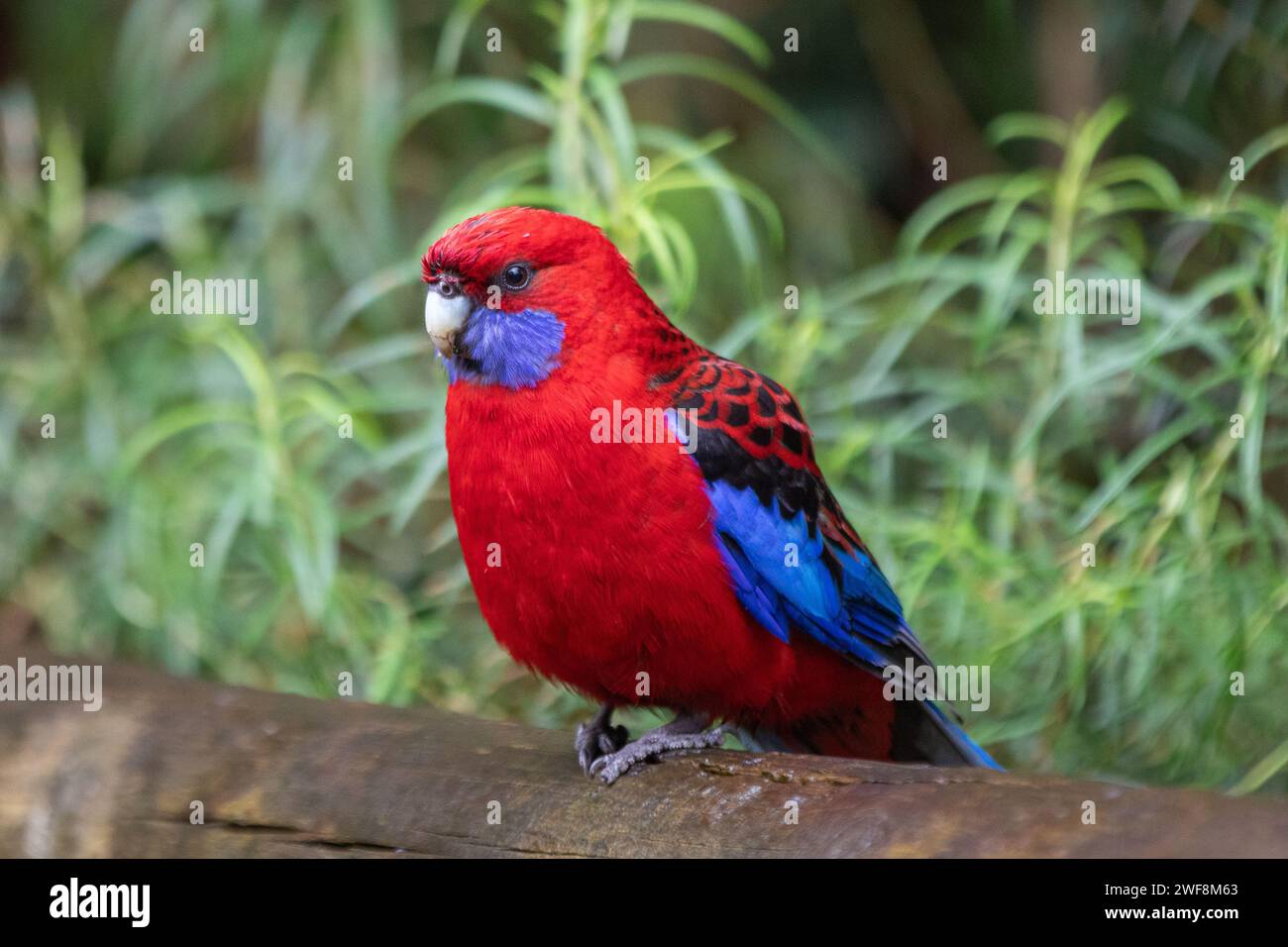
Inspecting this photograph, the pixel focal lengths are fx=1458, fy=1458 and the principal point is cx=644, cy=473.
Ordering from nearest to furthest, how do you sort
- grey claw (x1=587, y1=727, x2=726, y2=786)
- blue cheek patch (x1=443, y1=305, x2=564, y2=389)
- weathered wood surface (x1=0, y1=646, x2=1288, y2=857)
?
weathered wood surface (x1=0, y1=646, x2=1288, y2=857) → grey claw (x1=587, y1=727, x2=726, y2=786) → blue cheek patch (x1=443, y1=305, x2=564, y2=389)

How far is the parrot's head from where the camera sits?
2094 millimetres

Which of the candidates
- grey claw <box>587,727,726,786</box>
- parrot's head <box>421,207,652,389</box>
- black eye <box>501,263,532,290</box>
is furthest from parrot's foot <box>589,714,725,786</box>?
black eye <box>501,263,532,290</box>

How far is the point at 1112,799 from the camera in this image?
1.52 m

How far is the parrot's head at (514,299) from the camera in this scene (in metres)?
2.09

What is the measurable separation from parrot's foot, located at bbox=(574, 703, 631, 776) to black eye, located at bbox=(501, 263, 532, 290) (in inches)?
24.9

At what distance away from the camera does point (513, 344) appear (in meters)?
2.10

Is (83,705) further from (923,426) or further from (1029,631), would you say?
(923,426)

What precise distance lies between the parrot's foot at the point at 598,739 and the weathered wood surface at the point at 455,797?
25 mm

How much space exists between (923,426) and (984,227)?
1.74ft

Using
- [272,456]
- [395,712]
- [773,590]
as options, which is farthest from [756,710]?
[272,456]

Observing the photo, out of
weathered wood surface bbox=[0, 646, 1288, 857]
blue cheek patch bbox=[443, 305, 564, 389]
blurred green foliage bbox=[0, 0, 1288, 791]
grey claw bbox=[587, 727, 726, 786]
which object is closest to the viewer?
weathered wood surface bbox=[0, 646, 1288, 857]

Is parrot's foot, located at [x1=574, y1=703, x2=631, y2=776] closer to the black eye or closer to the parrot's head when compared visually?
the parrot's head

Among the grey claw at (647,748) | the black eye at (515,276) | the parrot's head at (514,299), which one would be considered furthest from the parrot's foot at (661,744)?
the black eye at (515,276)

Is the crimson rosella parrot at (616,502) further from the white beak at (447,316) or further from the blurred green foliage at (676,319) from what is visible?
the blurred green foliage at (676,319)
